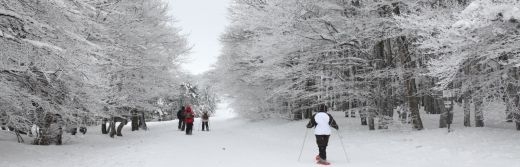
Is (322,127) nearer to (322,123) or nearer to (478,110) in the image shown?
Result: (322,123)

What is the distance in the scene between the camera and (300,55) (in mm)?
18953

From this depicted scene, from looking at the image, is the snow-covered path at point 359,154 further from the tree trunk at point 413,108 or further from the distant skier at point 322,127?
the distant skier at point 322,127

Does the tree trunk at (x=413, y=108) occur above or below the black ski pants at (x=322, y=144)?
above

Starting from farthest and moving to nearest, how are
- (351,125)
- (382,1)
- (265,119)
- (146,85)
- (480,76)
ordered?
(265,119) → (146,85) → (351,125) → (382,1) → (480,76)

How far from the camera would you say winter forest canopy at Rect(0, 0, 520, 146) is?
9.73m

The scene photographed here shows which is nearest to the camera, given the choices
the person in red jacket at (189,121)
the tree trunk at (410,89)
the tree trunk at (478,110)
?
the tree trunk at (478,110)

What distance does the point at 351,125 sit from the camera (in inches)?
840

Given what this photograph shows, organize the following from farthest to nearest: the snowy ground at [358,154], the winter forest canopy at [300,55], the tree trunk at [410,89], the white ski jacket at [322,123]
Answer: the tree trunk at [410,89] < the white ski jacket at [322,123] < the snowy ground at [358,154] < the winter forest canopy at [300,55]

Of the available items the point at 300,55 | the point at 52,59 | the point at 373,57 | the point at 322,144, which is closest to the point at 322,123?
the point at 322,144

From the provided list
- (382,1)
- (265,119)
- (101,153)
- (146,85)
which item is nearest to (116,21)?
(146,85)

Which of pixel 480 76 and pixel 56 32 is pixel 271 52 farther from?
pixel 56 32

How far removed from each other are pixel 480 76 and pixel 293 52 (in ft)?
26.6

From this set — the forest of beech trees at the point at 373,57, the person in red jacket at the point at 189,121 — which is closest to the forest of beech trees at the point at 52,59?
the person in red jacket at the point at 189,121

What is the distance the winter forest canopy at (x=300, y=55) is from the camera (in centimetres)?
973
